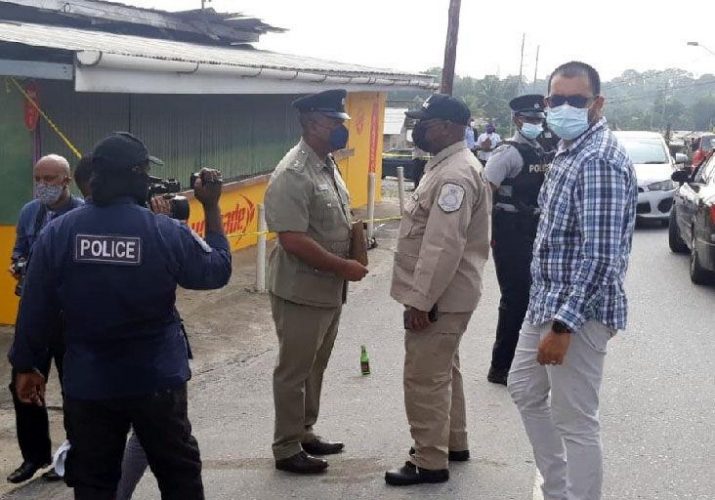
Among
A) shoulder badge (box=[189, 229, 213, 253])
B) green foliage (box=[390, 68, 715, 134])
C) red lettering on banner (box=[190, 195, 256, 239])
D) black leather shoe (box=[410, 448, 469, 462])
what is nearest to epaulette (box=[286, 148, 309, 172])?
shoulder badge (box=[189, 229, 213, 253])

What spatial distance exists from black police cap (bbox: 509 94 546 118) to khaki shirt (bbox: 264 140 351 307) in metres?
2.16

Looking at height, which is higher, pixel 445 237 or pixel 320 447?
pixel 445 237

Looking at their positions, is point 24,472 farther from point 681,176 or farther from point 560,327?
point 681,176

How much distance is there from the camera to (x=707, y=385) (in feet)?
21.6

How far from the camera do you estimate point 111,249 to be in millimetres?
3275

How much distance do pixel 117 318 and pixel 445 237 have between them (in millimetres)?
1726

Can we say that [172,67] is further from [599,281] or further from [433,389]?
[599,281]

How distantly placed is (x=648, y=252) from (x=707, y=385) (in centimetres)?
673

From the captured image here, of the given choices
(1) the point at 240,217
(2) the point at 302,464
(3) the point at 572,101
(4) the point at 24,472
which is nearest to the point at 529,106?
(3) the point at 572,101

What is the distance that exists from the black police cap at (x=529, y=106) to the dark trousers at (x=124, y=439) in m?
3.82

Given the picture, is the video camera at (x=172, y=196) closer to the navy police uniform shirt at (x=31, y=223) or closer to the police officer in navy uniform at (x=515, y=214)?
the navy police uniform shirt at (x=31, y=223)

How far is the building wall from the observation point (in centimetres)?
794

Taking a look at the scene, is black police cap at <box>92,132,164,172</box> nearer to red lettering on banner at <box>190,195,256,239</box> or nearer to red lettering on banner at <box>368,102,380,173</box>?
red lettering on banner at <box>190,195,256,239</box>

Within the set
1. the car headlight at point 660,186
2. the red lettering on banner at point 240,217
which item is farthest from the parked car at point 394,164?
the red lettering on banner at point 240,217
